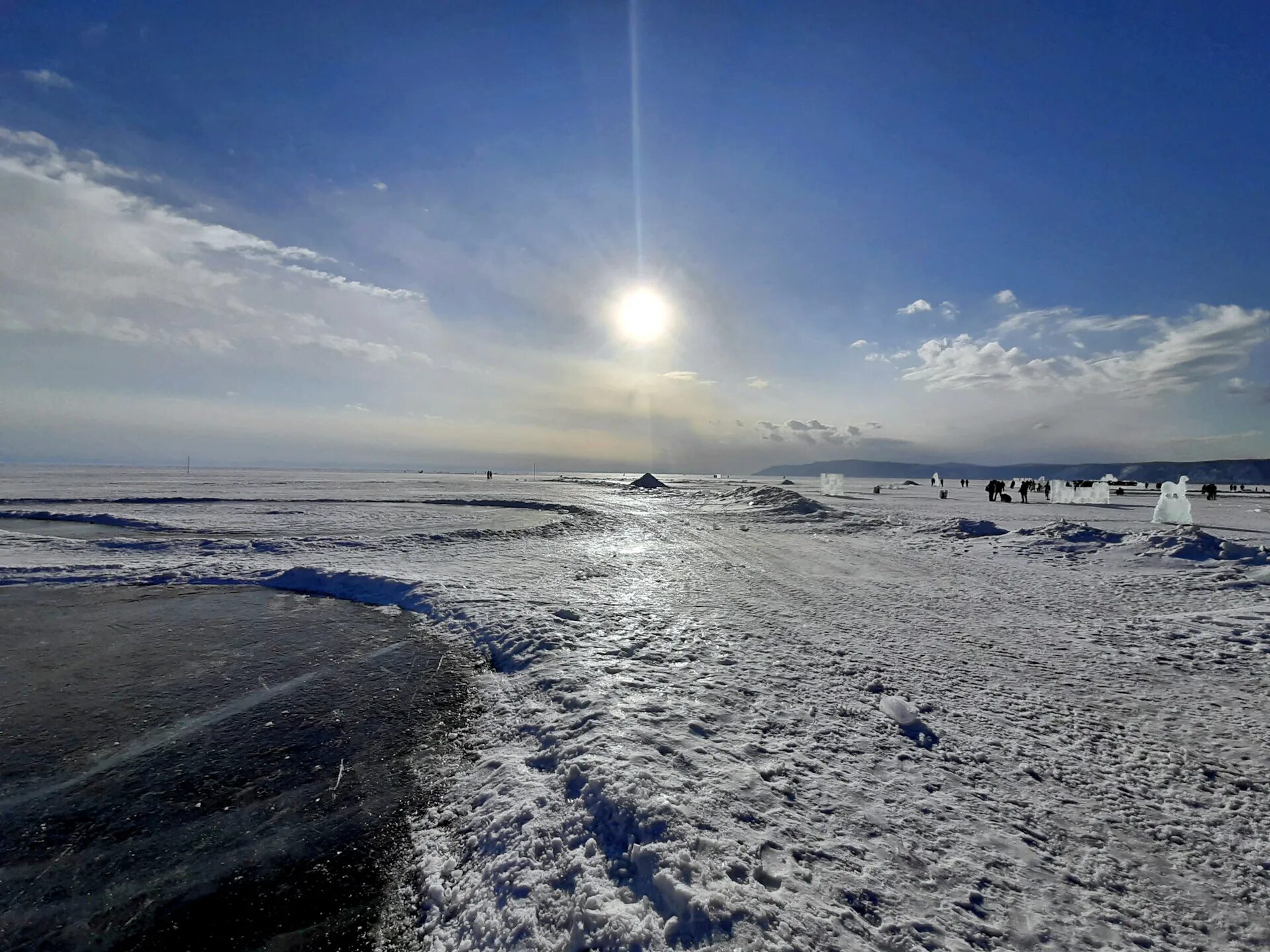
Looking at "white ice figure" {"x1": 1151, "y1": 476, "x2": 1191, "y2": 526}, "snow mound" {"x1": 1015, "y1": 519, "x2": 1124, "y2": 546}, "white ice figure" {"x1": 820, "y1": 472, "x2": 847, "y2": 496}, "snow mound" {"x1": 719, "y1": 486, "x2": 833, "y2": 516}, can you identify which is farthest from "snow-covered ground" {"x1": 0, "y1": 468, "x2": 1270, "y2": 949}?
"white ice figure" {"x1": 820, "y1": 472, "x2": 847, "y2": 496}

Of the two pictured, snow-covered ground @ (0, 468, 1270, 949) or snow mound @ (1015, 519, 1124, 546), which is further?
snow mound @ (1015, 519, 1124, 546)

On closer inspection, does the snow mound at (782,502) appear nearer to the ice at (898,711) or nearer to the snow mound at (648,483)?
the snow mound at (648,483)

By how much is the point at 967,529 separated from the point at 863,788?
56.9ft

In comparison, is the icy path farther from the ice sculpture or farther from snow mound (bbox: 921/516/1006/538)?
the ice sculpture

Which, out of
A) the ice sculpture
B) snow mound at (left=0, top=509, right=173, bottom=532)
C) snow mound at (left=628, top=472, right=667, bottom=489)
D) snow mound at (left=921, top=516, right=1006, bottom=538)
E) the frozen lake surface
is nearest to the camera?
the frozen lake surface

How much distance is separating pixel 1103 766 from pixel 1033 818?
1236 millimetres

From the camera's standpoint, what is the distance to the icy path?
287 cm

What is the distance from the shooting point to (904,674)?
6148 mm

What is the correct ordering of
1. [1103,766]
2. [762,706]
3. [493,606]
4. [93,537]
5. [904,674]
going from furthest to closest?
[93,537] < [493,606] < [904,674] < [762,706] < [1103,766]

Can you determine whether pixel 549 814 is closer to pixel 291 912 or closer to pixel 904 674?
pixel 291 912

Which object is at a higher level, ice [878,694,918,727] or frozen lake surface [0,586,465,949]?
ice [878,694,918,727]

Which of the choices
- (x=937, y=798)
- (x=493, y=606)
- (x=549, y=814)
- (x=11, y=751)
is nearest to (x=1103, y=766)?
(x=937, y=798)

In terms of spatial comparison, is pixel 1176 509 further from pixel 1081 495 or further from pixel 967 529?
pixel 1081 495

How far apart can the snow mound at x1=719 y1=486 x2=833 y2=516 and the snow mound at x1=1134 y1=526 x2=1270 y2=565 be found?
13173 mm
